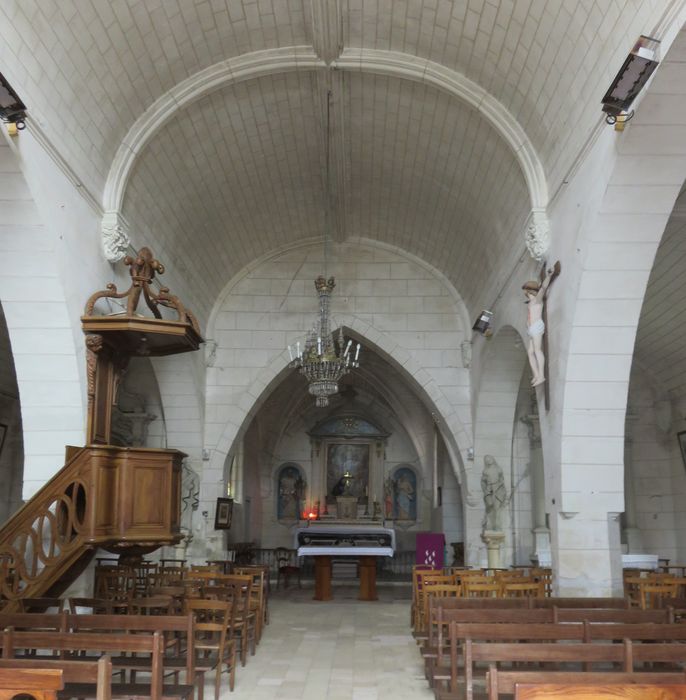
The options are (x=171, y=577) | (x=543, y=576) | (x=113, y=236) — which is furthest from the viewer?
(x=171, y=577)

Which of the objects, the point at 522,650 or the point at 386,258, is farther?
the point at 386,258

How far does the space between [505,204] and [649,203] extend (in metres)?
3.65

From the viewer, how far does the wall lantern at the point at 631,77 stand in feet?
18.1

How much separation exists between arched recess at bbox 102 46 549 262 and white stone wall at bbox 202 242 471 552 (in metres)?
5.40

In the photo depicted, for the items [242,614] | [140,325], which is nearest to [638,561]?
[242,614]

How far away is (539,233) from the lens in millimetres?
9047

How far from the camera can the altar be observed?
1220cm

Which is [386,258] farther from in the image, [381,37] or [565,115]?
[565,115]

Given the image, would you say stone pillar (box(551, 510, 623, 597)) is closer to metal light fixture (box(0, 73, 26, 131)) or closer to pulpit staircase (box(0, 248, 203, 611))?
pulpit staircase (box(0, 248, 203, 611))

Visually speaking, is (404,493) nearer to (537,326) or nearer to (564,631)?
(537,326)

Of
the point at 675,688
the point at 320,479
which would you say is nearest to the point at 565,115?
the point at 675,688

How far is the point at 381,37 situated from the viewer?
30.7ft

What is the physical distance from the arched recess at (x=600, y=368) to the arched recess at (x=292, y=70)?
161cm

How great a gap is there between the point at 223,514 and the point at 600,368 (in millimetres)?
8117
